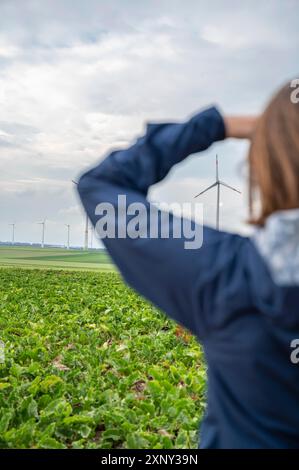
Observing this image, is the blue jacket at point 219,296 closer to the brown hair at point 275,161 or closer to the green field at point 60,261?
the brown hair at point 275,161

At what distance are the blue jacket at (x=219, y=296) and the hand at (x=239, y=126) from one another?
0.02 metres

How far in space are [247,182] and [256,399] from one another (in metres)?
0.43

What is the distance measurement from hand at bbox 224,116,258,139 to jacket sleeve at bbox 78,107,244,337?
0.04 feet

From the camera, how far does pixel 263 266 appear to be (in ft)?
3.33

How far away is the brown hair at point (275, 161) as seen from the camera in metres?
1.02

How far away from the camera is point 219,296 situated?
1062mm

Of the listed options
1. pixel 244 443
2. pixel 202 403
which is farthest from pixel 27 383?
pixel 244 443

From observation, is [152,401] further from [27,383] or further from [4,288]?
[4,288]
